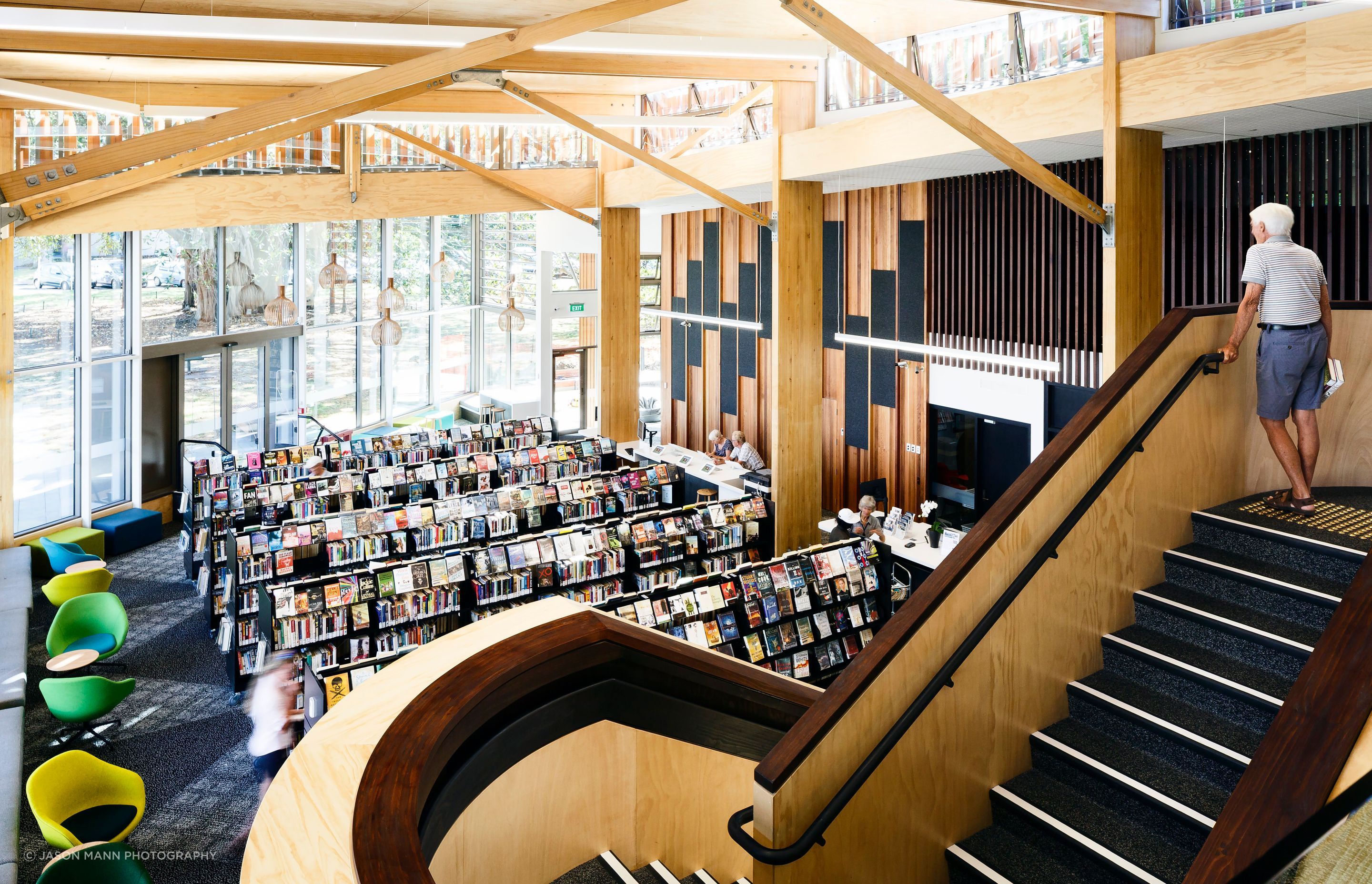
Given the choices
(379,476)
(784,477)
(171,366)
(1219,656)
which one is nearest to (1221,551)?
(1219,656)

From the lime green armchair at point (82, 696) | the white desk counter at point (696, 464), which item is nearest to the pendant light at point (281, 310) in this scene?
the lime green armchair at point (82, 696)

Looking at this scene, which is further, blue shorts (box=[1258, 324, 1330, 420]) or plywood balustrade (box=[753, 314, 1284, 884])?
blue shorts (box=[1258, 324, 1330, 420])

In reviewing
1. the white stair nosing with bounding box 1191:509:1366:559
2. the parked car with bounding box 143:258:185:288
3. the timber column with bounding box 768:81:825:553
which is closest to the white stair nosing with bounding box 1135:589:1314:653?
the white stair nosing with bounding box 1191:509:1366:559

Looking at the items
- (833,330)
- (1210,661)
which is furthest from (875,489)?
(1210,661)

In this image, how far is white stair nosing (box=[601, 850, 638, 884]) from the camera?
327 centimetres

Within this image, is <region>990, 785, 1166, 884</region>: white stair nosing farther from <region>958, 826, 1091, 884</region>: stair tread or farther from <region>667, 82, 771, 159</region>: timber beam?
<region>667, 82, 771, 159</region>: timber beam

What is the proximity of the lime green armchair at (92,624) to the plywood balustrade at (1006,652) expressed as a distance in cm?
695

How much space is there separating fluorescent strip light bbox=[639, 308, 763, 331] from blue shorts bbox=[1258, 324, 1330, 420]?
395 inches

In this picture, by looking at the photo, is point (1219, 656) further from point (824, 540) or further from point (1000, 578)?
point (824, 540)

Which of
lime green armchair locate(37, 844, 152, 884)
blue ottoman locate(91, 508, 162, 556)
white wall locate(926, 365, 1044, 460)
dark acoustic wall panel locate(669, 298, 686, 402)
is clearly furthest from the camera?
dark acoustic wall panel locate(669, 298, 686, 402)

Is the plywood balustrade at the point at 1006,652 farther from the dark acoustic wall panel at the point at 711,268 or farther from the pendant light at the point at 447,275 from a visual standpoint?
the pendant light at the point at 447,275

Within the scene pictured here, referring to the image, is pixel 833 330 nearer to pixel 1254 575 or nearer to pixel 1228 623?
pixel 1254 575

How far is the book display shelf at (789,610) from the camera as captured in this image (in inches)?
283

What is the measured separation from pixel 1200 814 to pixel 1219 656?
30.7 inches
